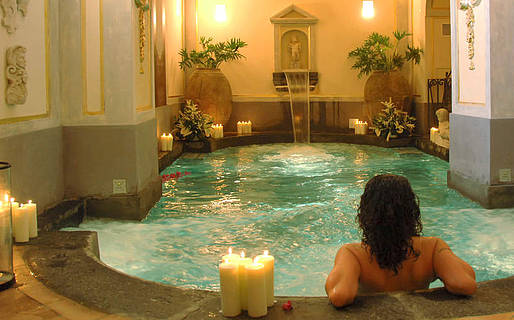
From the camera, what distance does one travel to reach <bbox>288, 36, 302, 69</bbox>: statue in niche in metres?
15.5

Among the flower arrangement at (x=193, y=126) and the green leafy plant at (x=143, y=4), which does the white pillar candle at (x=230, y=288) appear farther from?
the flower arrangement at (x=193, y=126)

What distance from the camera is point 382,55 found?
14070 mm

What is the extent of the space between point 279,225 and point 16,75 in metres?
2.69

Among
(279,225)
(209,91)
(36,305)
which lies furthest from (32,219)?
(209,91)

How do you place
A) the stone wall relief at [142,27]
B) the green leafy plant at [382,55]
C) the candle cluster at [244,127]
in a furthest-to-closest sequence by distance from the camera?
the candle cluster at [244,127], the green leafy plant at [382,55], the stone wall relief at [142,27]

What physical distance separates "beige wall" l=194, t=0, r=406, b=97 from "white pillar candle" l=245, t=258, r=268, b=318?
13051mm

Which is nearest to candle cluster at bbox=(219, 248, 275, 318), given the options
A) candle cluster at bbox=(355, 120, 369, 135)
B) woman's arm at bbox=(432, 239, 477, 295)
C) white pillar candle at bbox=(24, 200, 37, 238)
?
woman's arm at bbox=(432, 239, 477, 295)

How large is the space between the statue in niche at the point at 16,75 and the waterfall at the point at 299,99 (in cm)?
1020

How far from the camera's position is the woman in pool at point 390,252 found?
2695 mm

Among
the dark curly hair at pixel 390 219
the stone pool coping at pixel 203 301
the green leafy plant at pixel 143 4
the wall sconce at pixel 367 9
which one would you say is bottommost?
the stone pool coping at pixel 203 301

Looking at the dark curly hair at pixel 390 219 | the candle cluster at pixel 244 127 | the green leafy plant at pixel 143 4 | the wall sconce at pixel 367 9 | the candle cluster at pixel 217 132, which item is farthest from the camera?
the candle cluster at pixel 244 127

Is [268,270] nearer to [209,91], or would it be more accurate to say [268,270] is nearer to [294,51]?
[209,91]

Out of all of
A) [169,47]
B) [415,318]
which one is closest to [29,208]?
[415,318]

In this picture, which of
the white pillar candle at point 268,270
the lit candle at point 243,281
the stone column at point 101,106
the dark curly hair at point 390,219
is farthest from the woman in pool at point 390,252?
the stone column at point 101,106
